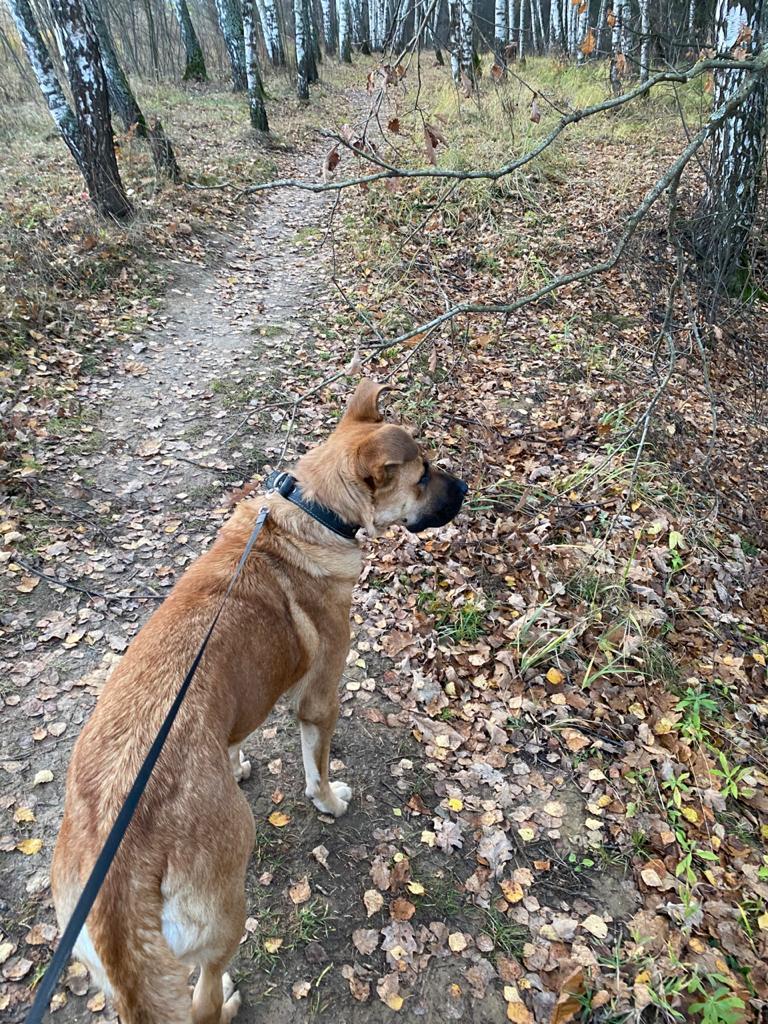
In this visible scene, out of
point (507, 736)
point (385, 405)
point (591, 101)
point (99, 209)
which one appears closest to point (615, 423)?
point (385, 405)

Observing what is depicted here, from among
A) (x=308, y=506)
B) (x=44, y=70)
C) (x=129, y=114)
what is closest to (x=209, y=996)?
(x=308, y=506)

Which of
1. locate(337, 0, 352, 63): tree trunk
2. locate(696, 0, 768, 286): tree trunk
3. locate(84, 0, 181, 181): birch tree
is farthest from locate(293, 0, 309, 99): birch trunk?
locate(696, 0, 768, 286): tree trunk

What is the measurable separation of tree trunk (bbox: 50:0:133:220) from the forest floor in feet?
1.98

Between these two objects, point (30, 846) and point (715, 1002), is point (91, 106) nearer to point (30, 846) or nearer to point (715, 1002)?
point (30, 846)

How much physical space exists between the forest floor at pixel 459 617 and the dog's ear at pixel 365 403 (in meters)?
0.16

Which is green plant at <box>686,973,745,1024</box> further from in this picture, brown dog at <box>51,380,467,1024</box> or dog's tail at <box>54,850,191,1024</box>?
dog's tail at <box>54,850,191,1024</box>

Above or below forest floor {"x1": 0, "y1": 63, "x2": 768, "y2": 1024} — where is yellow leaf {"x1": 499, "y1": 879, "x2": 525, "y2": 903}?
below

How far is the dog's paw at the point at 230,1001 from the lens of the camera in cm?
282

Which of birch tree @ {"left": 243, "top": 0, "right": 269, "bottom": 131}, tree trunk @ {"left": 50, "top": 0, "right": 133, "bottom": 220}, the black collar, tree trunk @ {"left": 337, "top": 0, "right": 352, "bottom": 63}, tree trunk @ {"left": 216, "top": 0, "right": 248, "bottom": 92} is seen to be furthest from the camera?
tree trunk @ {"left": 337, "top": 0, "right": 352, "bottom": 63}

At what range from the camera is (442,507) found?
365cm

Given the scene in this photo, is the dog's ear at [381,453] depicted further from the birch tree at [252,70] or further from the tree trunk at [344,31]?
the tree trunk at [344,31]

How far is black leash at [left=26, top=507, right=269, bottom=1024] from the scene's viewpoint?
136 centimetres

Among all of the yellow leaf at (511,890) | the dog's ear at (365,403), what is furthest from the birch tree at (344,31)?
the yellow leaf at (511,890)

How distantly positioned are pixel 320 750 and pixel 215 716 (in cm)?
123
